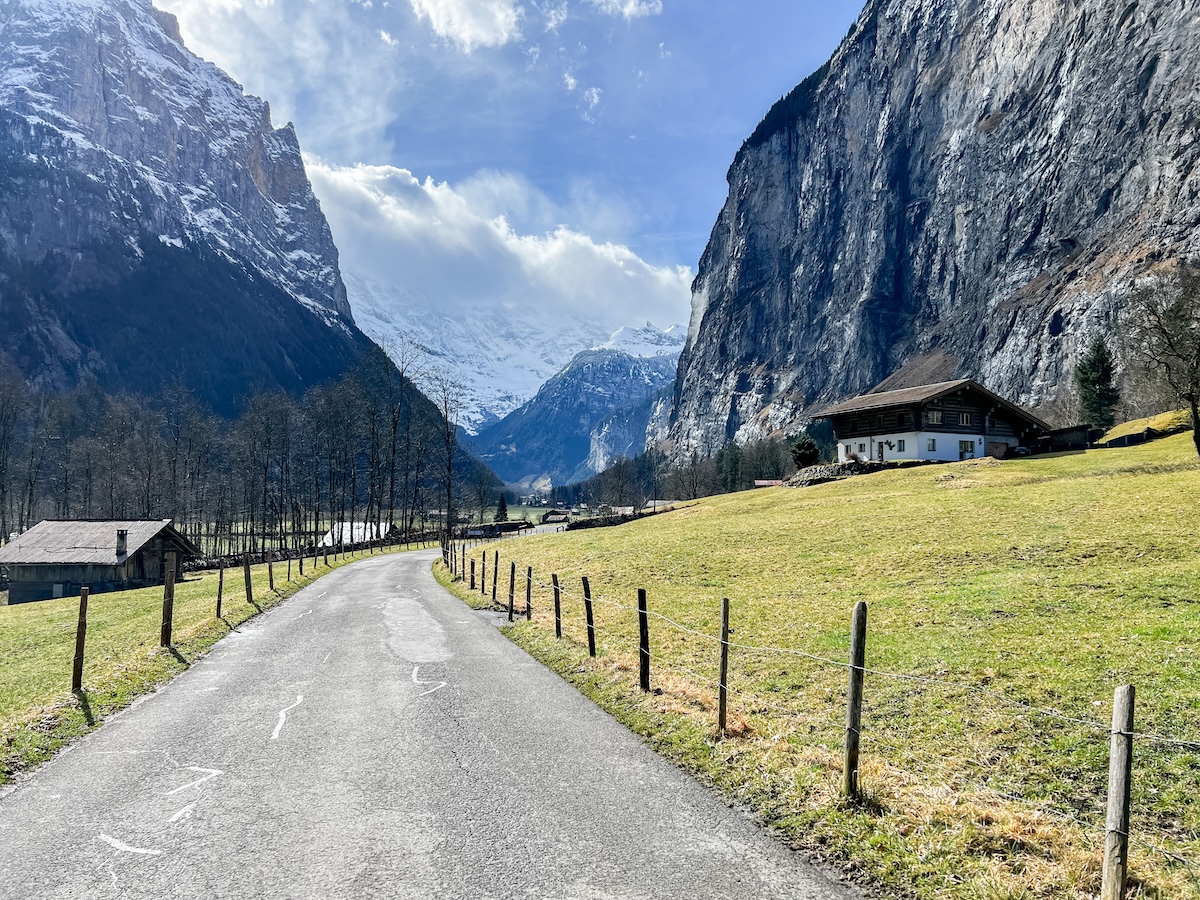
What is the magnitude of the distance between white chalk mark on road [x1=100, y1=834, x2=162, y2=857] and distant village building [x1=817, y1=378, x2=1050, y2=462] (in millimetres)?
71711

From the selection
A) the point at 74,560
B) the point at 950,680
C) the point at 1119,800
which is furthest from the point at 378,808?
the point at 74,560

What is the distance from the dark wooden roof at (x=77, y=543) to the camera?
188ft

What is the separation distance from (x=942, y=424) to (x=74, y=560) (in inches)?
3228

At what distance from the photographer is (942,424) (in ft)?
233

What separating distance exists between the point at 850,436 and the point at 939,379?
131238mm

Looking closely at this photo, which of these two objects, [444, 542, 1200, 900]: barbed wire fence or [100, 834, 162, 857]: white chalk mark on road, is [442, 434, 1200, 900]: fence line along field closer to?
[444, 542, 1200, 900]: barbed wire fence

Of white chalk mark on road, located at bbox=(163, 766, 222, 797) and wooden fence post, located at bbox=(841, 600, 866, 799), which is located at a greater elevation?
wooden fence post, located at bbox=(841, 600, 866, 799)

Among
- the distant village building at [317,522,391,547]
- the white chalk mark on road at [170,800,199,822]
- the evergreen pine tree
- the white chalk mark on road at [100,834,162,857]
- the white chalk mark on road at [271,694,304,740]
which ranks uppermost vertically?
the evergreen pine tree

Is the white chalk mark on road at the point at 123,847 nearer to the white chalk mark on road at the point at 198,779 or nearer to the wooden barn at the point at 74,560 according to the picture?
the white chalk mark on road at the point at 198,779

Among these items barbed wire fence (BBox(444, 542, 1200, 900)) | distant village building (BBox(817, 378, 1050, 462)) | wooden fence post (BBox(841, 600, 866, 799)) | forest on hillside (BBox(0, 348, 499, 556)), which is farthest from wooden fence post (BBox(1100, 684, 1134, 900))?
forest on hillside (BBox(0, 348, 499, 556))

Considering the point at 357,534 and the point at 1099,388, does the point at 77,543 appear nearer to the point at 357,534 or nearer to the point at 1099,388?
the point at 357,534

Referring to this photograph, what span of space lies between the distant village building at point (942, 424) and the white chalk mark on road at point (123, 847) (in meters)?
71.7

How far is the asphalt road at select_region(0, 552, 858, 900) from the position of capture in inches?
262

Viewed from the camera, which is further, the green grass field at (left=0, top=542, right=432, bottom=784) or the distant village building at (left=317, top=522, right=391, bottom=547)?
the distant village building at (left=317, top=522, right=391, bottom=547)
